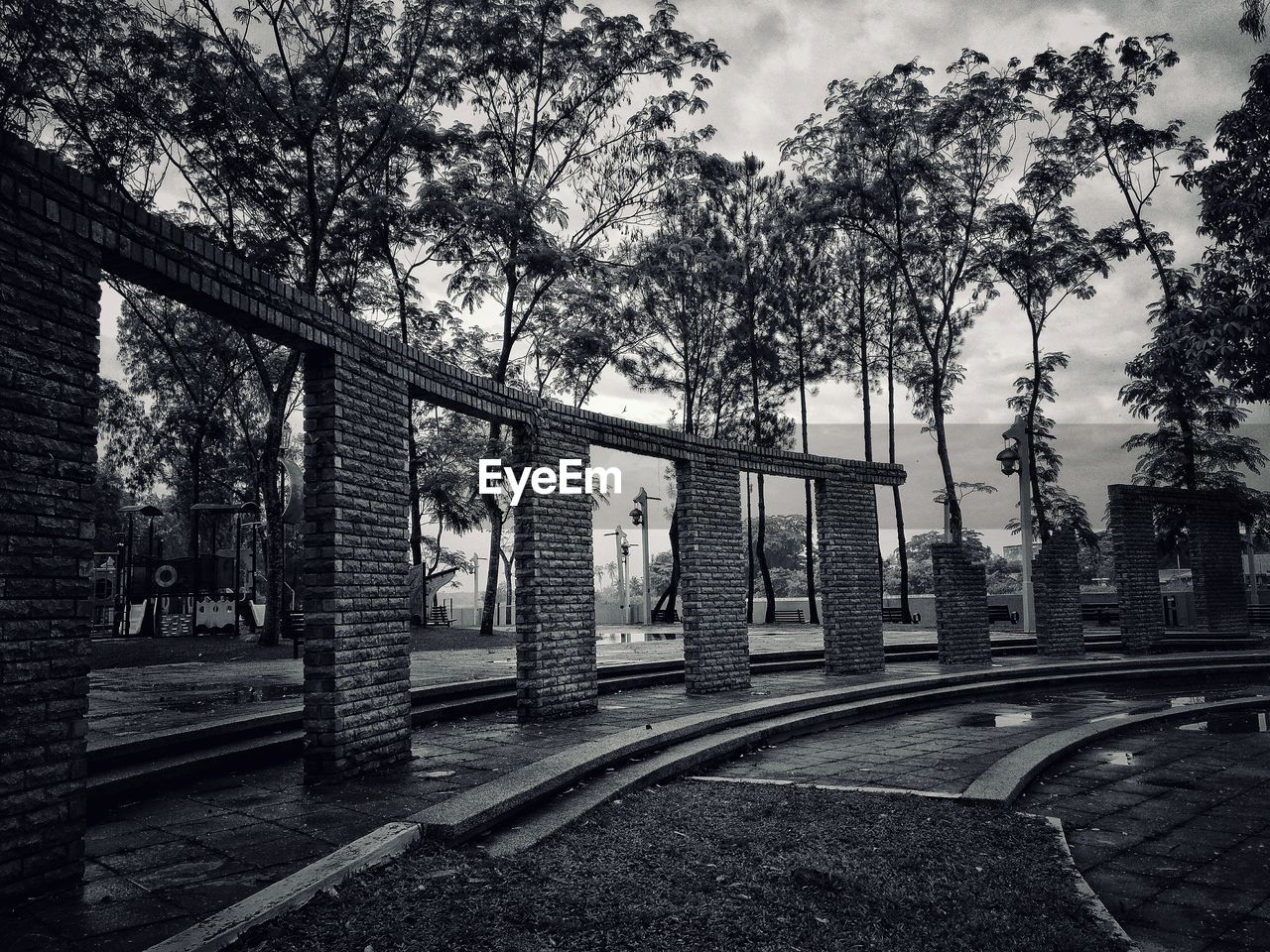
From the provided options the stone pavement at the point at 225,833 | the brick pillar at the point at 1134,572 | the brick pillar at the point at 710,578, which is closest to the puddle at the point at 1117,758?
the brick pillar at the point at 710,578

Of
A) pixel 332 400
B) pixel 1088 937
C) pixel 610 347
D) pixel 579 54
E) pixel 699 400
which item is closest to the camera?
pixel 1088 937

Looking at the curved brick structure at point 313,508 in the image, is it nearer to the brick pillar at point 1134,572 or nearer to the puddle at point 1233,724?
the puddle at point 1233,724

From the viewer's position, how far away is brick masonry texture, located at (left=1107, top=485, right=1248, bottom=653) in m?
15.3

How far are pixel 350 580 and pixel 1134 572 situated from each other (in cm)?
1533

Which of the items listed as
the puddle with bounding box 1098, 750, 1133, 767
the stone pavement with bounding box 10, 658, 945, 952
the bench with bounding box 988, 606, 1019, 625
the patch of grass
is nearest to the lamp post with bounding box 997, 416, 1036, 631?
the bench with bounding box 988, 606, 1019, 625

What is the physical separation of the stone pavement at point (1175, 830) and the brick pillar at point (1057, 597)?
7.12 metres

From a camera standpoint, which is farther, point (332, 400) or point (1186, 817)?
point (332, 400)

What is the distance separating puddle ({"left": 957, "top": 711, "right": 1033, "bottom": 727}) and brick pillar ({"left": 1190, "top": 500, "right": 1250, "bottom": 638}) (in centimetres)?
1074

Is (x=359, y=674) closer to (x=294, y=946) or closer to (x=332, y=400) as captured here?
(x=332, y=400)

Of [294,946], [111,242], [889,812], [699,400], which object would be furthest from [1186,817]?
[699,400]

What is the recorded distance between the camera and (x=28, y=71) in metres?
11.7

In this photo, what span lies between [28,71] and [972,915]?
15.3 m

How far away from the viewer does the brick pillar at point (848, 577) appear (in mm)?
11297

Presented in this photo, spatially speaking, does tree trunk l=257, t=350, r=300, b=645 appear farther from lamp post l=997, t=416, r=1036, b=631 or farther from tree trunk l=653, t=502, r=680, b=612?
lamp post l=997, t=416, r=1036, b=631
